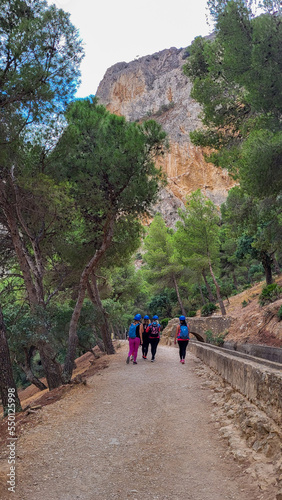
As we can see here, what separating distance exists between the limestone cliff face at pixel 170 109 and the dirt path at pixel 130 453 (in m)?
58.4

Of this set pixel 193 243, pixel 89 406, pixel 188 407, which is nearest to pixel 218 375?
pixel 188 407

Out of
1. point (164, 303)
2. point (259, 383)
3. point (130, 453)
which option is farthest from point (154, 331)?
point (164, 303)

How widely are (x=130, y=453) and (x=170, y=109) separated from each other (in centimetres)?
9107

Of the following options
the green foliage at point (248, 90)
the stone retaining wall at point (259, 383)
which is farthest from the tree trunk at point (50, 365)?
the green foliage at point (248, 90)

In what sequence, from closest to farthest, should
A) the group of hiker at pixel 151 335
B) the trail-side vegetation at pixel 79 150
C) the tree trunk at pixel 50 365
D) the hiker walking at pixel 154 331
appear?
the trail-side vegetation at pixel 79 150, the tree trunk at pixel 50 365, the group of hiker at pixel 151 335, the hiker walking at pixel 154 331

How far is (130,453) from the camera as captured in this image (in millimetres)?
3602

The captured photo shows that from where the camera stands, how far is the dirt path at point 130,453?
9.07 ft

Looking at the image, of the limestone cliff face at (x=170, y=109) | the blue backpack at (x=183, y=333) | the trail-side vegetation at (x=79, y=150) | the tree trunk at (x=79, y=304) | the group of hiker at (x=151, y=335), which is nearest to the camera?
the trail-side vegetation at (x=79, y=150)

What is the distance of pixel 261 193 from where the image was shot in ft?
30.2

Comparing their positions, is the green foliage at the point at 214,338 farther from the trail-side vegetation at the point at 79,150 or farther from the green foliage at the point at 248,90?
the green foliage at the point at 248,90

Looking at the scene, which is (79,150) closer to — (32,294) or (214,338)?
(32,294)

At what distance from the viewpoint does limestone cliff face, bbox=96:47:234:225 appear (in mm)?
71562

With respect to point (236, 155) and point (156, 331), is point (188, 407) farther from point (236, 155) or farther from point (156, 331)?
point (236, 155)

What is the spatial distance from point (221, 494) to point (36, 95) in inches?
294
